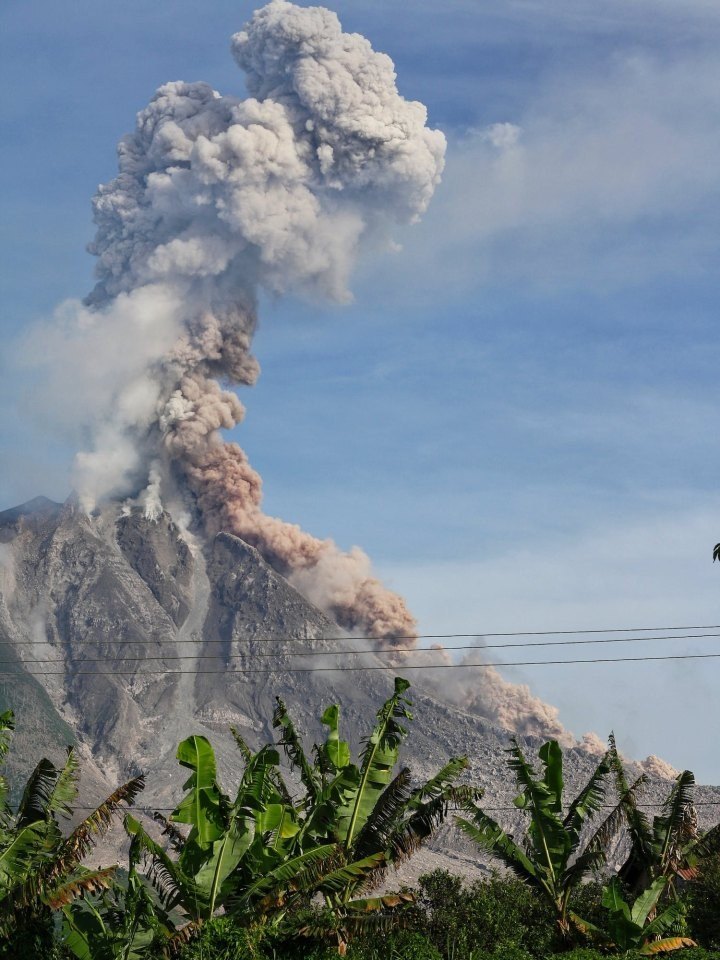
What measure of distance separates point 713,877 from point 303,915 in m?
9.78

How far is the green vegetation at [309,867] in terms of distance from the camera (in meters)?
18.4

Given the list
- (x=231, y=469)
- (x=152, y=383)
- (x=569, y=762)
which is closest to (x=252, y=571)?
(x=231, y=469)

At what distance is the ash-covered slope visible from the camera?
404 feet

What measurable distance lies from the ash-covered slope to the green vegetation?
90.8 metres

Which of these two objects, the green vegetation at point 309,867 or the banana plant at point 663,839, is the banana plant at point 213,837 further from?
the banana plant at point 663,839

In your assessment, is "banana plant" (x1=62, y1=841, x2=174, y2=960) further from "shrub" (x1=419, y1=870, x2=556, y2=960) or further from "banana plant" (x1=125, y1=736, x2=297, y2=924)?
"shrub" (x1=419, y1=870, x2=556, y2=960)

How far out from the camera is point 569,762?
130750mm

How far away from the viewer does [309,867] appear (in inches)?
734

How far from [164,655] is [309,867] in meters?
125

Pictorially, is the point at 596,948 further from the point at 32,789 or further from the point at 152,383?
the point at 152,383

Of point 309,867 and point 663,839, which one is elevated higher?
point 663,839

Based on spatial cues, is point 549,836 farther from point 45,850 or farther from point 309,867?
point 45,850

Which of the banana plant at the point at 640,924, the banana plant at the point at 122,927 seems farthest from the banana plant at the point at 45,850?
the banana plant at the point at 640,924

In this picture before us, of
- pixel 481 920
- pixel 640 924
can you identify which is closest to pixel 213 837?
pixel 640 924
